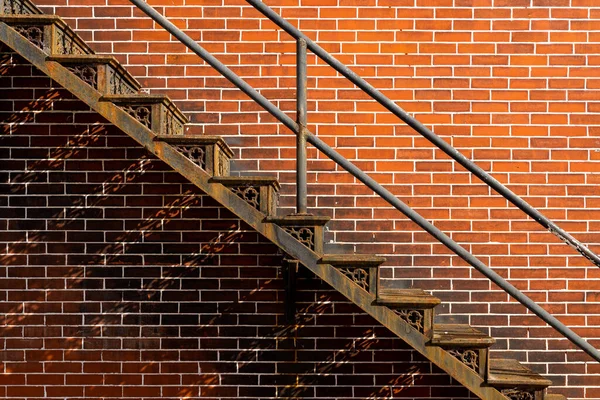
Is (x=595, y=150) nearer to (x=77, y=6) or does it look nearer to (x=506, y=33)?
(x=506, y=33)

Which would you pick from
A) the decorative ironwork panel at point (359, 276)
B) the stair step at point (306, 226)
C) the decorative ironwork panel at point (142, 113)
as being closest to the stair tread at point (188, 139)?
the decorative ironwork panel at point (142, 113)

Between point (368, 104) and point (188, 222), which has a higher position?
point (368, 104)

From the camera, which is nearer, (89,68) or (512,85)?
(89,68)

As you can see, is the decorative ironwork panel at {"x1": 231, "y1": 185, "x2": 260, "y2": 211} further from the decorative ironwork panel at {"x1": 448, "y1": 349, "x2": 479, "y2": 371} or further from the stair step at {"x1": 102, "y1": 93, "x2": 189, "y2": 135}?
the decorative ironwork panel at {"x1": 448, "y1": 349, "x2": 479, "y2": 371}

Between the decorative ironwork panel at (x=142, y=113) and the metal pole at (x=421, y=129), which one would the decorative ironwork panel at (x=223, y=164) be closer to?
the decorative ironwork panel at (x=142, y=113)

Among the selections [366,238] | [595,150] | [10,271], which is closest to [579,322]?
[595,150]

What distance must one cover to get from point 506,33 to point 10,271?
13.2ft

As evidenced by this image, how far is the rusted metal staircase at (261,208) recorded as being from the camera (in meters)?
4.17

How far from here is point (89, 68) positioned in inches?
169

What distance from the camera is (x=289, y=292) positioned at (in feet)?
16.6

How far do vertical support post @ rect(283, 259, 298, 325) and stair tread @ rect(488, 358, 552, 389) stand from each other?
4.67 feet

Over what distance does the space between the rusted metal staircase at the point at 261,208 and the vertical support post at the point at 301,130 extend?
14 cm

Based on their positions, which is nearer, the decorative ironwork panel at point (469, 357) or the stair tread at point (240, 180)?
the stair tread at point (240, 180)

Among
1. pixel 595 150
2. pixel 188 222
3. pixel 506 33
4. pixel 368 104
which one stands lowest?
pixel 188 222
